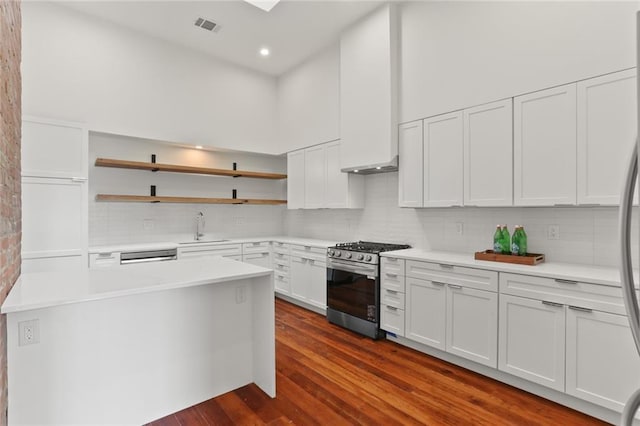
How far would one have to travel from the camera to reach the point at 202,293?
2311 millimetres

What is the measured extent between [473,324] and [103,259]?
3784 millimetres

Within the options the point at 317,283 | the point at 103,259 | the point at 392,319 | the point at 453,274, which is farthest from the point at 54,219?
the point at 453,274

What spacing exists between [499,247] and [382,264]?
108cm

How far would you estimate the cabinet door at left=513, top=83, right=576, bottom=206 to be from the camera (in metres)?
A: 2.39

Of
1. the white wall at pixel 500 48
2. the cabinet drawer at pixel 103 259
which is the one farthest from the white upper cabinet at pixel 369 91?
the cabinet drawer at pixel 103 259

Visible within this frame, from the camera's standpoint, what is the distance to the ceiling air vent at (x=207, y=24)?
12.9ft

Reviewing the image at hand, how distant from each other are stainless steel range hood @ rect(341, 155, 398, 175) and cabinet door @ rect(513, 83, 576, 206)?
A: 1197 millimetres

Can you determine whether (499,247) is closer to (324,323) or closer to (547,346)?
(547,346)

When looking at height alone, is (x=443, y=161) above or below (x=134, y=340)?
above

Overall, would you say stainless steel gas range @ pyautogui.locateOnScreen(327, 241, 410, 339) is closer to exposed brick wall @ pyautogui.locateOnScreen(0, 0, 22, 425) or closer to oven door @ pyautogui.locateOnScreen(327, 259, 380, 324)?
oven door @ pyautogui.locateOnScreen(327, 259, 380, 324)

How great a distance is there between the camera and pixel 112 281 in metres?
1.97

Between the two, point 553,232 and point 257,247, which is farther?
point 257,247

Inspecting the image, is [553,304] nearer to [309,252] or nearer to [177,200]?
[309,252]

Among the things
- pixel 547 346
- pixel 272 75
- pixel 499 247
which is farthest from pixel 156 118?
pixel 547 346
